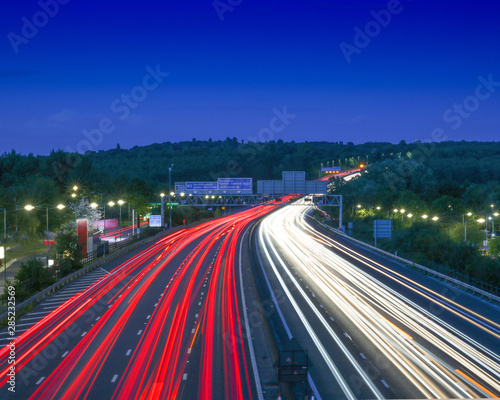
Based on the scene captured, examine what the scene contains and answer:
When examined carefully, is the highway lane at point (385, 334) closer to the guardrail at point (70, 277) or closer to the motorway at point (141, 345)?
the motorway at point (141, 345)

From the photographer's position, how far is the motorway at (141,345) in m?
15.2

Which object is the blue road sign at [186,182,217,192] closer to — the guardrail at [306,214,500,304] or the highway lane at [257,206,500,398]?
the guardrail at [306,214,500,304]

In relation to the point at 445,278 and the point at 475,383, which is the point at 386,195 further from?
the point at 475,383

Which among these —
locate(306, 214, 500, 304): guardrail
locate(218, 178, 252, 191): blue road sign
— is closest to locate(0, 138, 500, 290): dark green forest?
locate(306, 214, 500, 304): guardrail

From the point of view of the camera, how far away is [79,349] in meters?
19.0

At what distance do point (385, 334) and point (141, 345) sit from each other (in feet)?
33.9

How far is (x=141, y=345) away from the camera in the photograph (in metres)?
19.4

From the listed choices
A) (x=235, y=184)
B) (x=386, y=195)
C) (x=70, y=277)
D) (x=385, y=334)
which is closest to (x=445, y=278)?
(x=385, y=334)

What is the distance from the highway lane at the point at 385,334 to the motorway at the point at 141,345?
116 inches

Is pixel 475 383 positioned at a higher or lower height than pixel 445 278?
higher

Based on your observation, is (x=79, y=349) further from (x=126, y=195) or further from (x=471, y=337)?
(x=126, y=195)

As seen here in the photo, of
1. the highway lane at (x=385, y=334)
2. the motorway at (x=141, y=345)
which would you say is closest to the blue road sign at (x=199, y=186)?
the highway lane at (x=385, y=334)

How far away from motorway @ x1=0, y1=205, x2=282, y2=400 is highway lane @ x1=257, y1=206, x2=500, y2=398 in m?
2.95

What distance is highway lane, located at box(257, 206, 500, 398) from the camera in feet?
51.2
